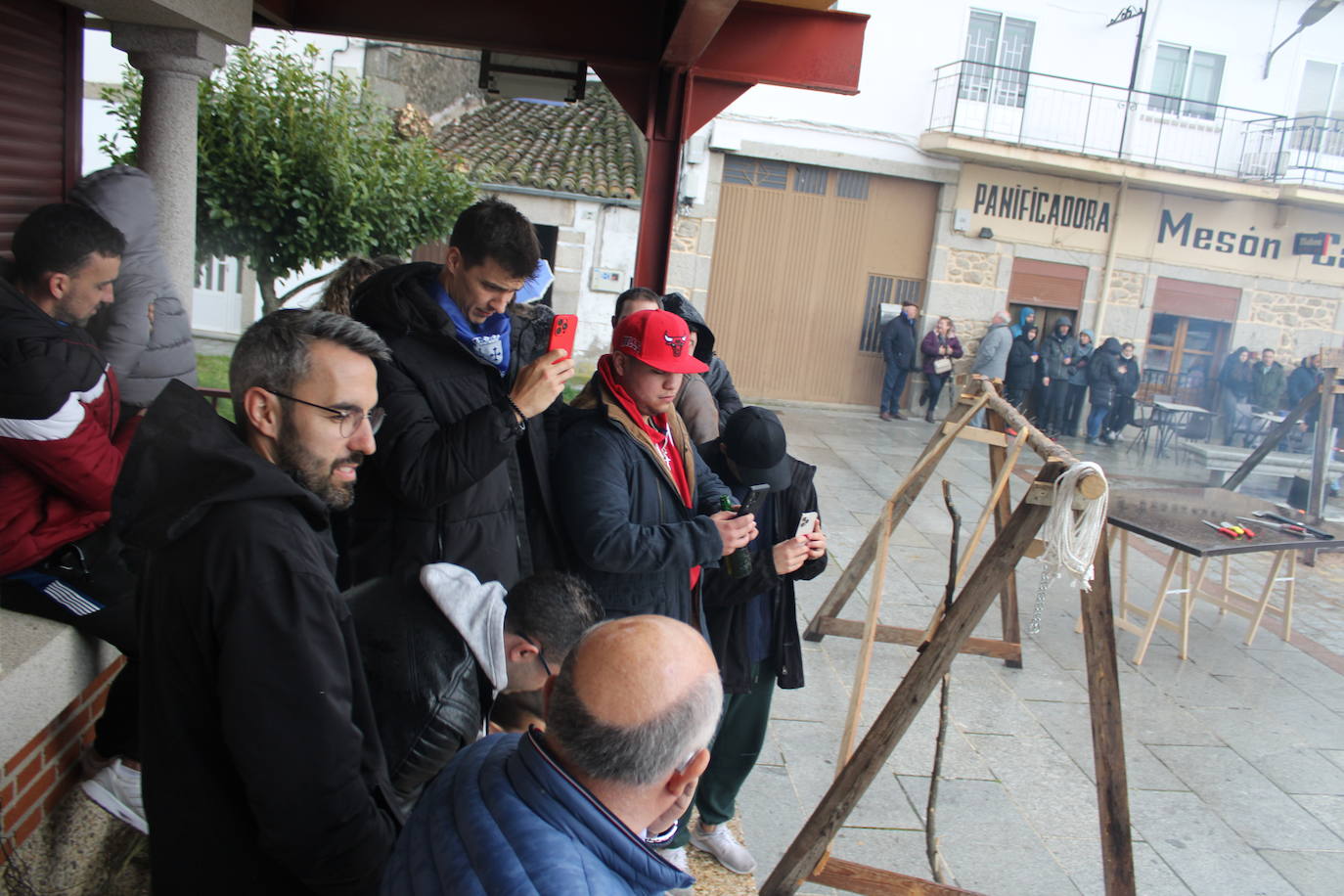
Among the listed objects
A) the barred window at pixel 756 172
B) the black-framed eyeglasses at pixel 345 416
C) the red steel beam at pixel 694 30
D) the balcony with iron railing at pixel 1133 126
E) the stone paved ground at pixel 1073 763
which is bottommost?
the stone paved ground at pixel 1073 763

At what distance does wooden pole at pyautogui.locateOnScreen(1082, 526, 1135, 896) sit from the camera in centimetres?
295

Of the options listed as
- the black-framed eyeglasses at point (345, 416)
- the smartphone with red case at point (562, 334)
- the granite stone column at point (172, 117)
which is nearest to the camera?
the black-framed eyeglasses at point (345, 416)

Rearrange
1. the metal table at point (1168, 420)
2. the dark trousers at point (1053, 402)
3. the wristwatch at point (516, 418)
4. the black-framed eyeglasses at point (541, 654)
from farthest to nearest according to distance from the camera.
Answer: the dark trousers at point (1053, 402) < the metal table at point (1168, 420) < the wristwatch at point (516, 418) < the black-framed eyeglasses at point (541, 654)

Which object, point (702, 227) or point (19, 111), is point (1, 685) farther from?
point (702, 227)

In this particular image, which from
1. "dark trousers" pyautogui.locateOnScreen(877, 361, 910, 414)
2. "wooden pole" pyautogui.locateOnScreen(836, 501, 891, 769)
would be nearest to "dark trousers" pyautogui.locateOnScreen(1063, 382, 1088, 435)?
"dark trousers" pyautogui.locateOnScreen(877, 361, 910, 414)

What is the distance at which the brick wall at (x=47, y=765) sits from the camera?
7.80ft

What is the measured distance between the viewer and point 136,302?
3688mm

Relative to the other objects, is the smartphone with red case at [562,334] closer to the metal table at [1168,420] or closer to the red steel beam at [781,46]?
the red steel beam at [781,46]

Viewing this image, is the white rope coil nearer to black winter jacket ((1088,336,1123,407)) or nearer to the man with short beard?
the man with short beard

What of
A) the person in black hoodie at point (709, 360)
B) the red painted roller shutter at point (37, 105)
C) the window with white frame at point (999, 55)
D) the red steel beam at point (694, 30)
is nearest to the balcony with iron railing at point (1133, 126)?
the window with white frame at point (999, 55)

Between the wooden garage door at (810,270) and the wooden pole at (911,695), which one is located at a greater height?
the wooden garage door at (810,270)

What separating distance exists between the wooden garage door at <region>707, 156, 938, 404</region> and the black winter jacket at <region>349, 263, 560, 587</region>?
1226 cm

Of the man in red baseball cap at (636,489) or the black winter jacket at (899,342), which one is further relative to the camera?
the black winter jacket at (899,342)

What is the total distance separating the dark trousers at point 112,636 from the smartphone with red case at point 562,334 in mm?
1321
